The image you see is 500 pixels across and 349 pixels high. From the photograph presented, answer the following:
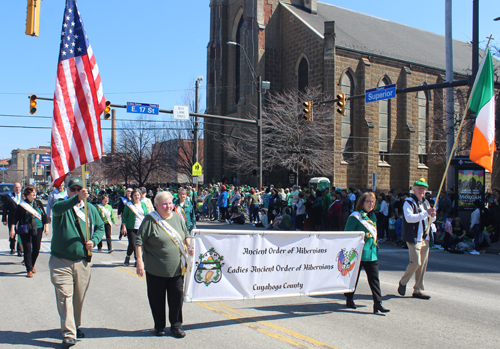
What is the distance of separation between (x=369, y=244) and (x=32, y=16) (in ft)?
25.3

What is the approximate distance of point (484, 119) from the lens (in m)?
7.15

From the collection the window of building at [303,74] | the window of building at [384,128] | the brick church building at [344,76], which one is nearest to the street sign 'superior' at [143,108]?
the brick church building at [344,76]

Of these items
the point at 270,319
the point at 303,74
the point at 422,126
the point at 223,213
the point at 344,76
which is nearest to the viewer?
the point at 270,319

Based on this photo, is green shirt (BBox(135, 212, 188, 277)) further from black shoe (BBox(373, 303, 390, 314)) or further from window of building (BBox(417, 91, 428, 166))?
window of building (BBox(417, 91, 428, 166))

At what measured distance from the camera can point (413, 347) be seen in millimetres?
4777

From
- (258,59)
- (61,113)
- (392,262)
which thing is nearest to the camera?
(61,113)

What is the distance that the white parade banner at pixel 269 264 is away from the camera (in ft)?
17.2

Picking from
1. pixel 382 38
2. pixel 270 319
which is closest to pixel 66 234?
pixel 270 319

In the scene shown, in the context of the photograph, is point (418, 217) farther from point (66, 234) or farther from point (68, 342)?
point (68, 342)

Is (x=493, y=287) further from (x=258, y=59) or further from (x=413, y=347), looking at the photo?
(x=258, y=59)

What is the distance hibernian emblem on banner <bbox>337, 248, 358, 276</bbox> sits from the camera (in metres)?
6.11

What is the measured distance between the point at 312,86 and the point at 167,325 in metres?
31.1

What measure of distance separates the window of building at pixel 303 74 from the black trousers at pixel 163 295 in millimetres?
32684

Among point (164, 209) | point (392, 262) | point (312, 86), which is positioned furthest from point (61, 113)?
point (312, 86)
